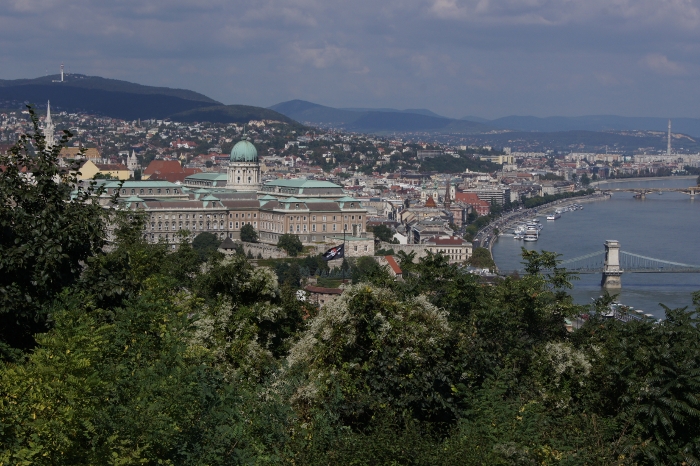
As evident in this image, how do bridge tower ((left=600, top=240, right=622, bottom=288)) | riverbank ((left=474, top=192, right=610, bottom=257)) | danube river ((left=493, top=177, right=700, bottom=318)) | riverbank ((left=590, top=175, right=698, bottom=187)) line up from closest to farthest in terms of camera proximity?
1. danube river ((left=493, top=177, right=700, bottom=318))
2. bridge tower ((left=600, top=240, right=622, bottom=288))
3. riverbank ((left=474, top=192, right=610, bottom=257))
4. riverbank ((left=590, top=175, right=698, bottom=187))

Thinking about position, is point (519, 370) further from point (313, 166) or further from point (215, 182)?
point (313, 166)

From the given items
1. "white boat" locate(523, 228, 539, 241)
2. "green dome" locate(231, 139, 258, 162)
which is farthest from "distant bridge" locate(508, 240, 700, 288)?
"green dome" locate(231, 139, 258, 162)

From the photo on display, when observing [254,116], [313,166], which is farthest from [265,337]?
[254,116]

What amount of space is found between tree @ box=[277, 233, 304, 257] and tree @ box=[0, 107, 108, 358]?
30.9m

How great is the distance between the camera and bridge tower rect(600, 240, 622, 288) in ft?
112

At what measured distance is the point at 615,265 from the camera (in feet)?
114

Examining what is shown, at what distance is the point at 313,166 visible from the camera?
3829 inches

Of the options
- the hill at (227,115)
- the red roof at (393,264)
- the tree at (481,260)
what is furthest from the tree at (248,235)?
the hill at (227,115)

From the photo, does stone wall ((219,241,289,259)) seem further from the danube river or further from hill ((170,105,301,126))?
hill ((170,105,301,126))

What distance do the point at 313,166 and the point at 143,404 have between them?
92.4 m

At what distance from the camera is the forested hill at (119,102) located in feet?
472

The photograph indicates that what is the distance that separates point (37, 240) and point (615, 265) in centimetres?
2996

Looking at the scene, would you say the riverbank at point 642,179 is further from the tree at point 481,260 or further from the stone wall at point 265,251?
the stone wall at point 265,251

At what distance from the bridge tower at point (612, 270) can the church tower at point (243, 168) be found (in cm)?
1668
